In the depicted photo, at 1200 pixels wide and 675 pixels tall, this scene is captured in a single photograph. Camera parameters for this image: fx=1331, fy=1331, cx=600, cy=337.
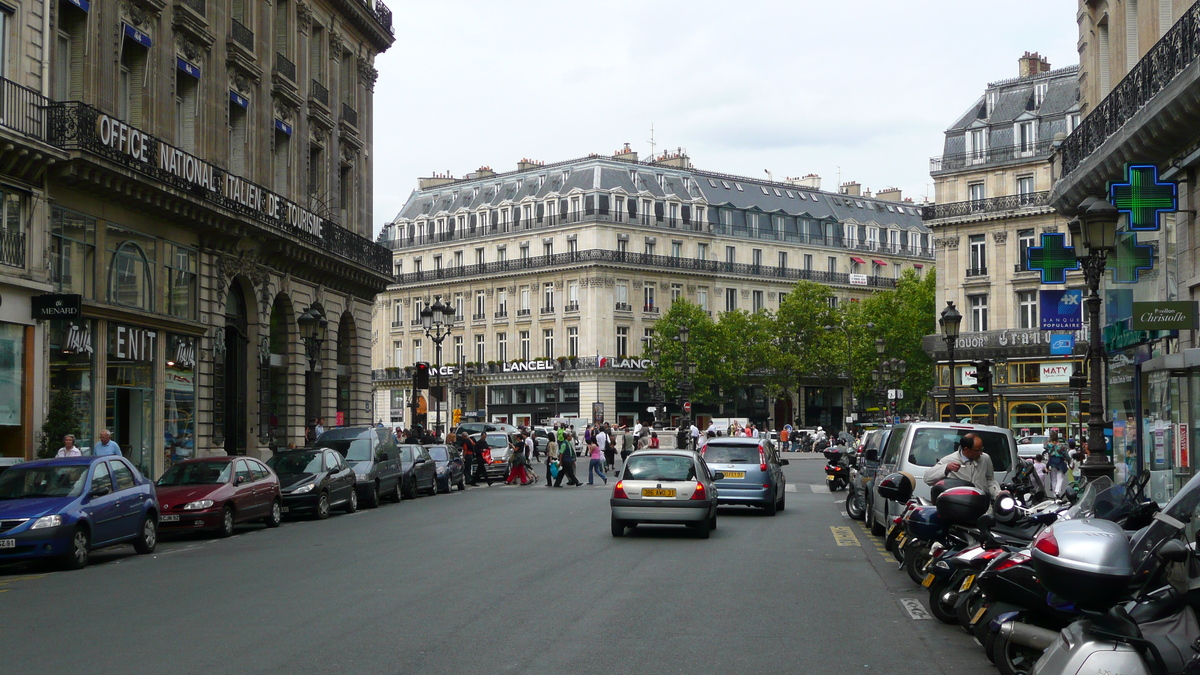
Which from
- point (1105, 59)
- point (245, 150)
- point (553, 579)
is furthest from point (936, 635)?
point (245, 150)

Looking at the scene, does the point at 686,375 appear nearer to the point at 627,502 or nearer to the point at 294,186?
the point at 294,186

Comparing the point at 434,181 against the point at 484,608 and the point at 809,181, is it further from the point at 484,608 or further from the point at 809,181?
the point at 484,608

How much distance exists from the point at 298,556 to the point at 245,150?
20408 millimetres

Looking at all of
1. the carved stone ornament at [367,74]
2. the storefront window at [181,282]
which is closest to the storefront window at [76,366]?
A: the storefront window at [181,282]

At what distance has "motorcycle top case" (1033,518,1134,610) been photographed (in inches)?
237

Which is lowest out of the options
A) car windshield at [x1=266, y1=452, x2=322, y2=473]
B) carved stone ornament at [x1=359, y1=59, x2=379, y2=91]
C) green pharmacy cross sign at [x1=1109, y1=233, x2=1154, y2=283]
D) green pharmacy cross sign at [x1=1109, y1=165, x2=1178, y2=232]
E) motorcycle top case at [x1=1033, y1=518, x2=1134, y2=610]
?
car windshield at [x1=266, y1=452, x2=322, y2=473]

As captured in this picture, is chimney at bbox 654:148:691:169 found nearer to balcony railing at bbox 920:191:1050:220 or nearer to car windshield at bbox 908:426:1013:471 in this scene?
balcony railing at bbox 920:191:1050:220

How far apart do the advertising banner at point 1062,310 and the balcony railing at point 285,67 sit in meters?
22.2

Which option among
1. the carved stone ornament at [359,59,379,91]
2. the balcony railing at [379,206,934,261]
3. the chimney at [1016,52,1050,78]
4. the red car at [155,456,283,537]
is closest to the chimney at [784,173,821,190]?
the balcony railing at [379,206,934,261]

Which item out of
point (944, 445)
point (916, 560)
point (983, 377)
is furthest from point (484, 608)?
point (983, 377)

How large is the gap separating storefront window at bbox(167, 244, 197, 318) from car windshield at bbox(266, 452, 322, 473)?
625 cm

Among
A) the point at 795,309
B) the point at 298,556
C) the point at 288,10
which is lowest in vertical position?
the point at 298,556

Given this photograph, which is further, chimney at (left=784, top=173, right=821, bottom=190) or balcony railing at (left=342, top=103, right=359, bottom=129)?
chimney at (left=784, top=173, right=821, bottom=190)

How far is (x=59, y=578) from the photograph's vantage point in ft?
52.0
